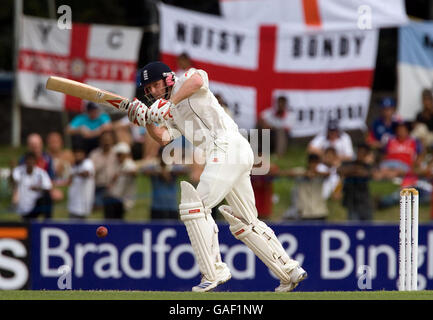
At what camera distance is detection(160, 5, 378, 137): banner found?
14.4m

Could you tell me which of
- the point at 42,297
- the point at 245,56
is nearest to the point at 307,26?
the point at 245,56

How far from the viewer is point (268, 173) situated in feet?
42.9

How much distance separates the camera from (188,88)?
789 centimetres

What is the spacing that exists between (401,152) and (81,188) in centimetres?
445

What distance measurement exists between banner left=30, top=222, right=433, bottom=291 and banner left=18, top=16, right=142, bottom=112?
3.95 meters

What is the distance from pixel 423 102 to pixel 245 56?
2752 millimetres

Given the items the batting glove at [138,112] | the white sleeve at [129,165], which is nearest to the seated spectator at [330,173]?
the white sleeve at [129,165]

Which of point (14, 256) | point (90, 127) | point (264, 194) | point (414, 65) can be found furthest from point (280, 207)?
point (14, 256)

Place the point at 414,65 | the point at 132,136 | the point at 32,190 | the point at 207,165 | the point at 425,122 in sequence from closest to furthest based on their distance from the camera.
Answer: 1. the point at 207,165
2. the point at 32,190
3. the point at 132,136
4. the point at 425,122
5. the point at 414,65

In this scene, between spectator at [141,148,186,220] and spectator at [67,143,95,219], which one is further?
spectator at [67,143,95,219]

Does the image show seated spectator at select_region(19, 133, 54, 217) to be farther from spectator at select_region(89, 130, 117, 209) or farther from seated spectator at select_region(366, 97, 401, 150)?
seated spectator at select_region(366, 97, 401, 150)


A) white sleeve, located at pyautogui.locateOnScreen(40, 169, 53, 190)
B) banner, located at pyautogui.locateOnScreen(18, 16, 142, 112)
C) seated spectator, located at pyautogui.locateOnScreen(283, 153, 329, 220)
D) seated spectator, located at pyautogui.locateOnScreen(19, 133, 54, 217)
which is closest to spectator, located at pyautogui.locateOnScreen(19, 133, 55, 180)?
seated spectator, located at pyautogui.locateOnScreen(19, 133, 54, 217)

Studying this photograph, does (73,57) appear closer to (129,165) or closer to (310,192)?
(129,165)

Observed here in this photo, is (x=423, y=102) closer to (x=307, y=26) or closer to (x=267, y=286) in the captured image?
(x=307, y=26)
